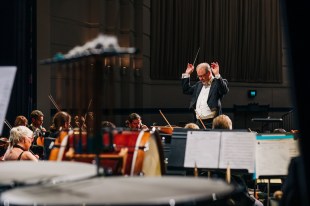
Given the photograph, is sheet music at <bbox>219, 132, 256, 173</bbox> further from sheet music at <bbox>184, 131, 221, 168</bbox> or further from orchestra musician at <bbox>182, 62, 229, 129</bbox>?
orchestra musician at <bbox>182, 62, 229, 129</bbox>

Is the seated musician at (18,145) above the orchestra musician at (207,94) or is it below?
below

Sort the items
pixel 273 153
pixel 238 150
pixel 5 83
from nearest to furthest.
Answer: pixel 5 83 → pixel 238 150 → pixel 273 153

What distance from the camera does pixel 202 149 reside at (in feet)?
12.9

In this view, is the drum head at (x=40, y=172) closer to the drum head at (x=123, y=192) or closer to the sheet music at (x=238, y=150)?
the drum head at (x=123, y=192)

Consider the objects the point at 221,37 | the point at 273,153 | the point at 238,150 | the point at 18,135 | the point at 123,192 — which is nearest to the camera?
the point at 123,192

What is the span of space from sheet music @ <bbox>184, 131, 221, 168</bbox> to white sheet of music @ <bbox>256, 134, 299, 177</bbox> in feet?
1.12

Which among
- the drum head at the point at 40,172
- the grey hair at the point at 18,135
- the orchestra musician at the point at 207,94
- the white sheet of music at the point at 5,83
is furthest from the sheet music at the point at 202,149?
the orchestra musician at the point at 207,94

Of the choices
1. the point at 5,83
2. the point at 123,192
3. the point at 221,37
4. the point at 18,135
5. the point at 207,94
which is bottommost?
the point at 123,192

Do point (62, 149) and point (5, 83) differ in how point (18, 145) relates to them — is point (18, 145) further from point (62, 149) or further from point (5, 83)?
point (5, 83)

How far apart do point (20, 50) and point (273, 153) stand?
5688 mm

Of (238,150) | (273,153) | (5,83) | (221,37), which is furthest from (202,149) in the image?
(221,37)

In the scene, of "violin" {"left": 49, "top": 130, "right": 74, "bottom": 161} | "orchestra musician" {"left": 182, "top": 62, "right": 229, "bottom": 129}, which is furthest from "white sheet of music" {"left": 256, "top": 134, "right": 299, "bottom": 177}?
"orchestra musician" {"left": 182, "top": 62, "right": 229, "bottom": 129}

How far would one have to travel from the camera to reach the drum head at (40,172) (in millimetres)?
2346

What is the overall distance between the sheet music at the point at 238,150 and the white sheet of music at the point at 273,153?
21cm
